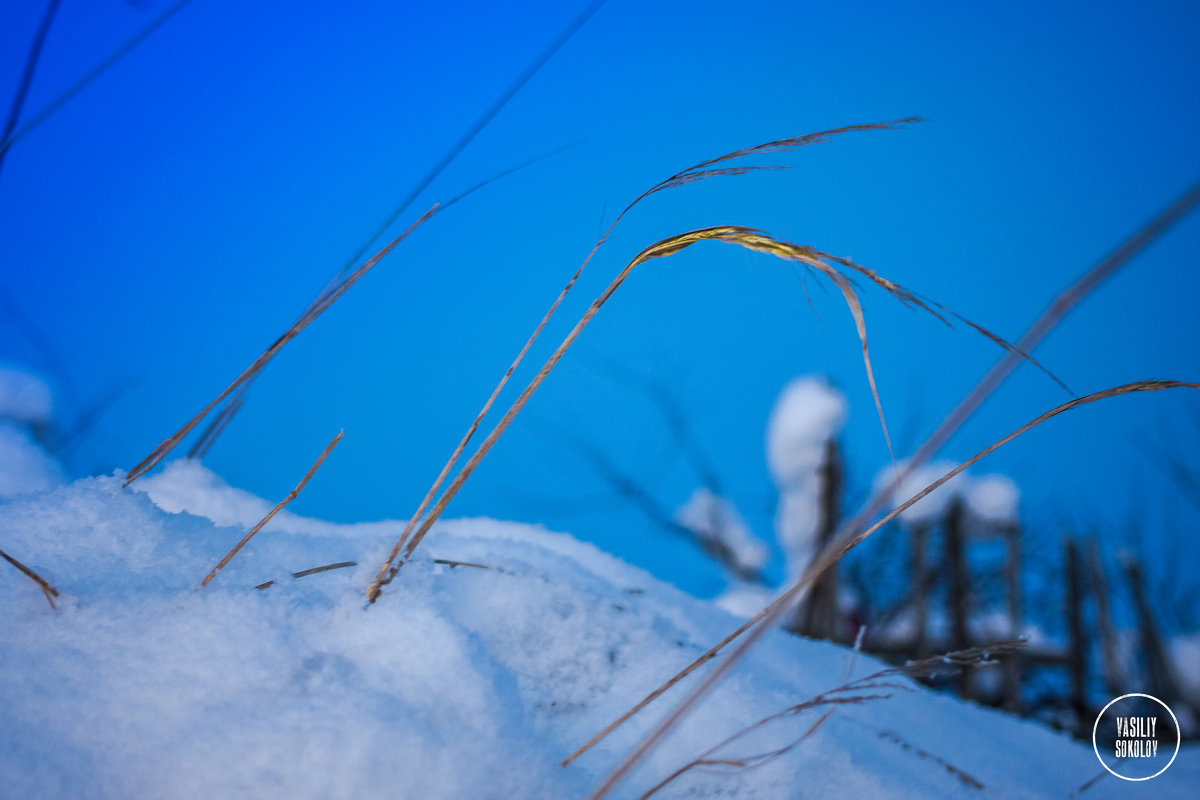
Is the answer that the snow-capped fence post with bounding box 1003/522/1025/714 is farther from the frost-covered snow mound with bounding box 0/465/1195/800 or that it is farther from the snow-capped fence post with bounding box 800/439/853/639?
the frost-covered snow mound with bounding box 0/465/1195/800

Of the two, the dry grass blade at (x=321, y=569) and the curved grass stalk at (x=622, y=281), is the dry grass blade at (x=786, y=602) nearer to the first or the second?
the curved grass stalk at (x=622, y=281)

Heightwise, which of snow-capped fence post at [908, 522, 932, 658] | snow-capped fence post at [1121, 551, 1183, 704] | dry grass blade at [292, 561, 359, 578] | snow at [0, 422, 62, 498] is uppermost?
snow-capped fence post at [1121, 551, 1183, 704]

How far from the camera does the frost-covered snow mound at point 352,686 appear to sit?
0.36 meters

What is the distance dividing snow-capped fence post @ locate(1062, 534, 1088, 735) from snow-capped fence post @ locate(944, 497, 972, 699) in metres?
0.69

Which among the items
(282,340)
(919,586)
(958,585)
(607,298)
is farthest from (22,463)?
(958,585)

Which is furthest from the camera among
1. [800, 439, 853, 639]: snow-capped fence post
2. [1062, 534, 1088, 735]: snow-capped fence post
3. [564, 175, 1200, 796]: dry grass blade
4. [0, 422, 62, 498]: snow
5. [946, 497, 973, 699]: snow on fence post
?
[1062, 534, 1088, 735]: snow-capped fence post

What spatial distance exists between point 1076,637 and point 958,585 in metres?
1.11

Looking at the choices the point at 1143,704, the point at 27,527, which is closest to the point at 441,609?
the point at 27,527

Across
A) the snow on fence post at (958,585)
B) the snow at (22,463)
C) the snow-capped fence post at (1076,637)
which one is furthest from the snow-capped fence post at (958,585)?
the snow at (22,463)

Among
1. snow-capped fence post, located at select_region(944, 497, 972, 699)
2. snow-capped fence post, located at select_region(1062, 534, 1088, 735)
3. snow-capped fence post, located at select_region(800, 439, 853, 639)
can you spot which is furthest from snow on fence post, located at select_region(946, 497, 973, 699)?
snow-capped fence post, located at select_region(800, 439, 853, 639)

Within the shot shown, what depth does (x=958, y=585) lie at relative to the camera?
12.7 ft

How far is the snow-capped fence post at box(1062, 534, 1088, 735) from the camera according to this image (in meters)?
3.90

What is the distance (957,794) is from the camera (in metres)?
0.55

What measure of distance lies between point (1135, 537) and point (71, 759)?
17.6 feet
